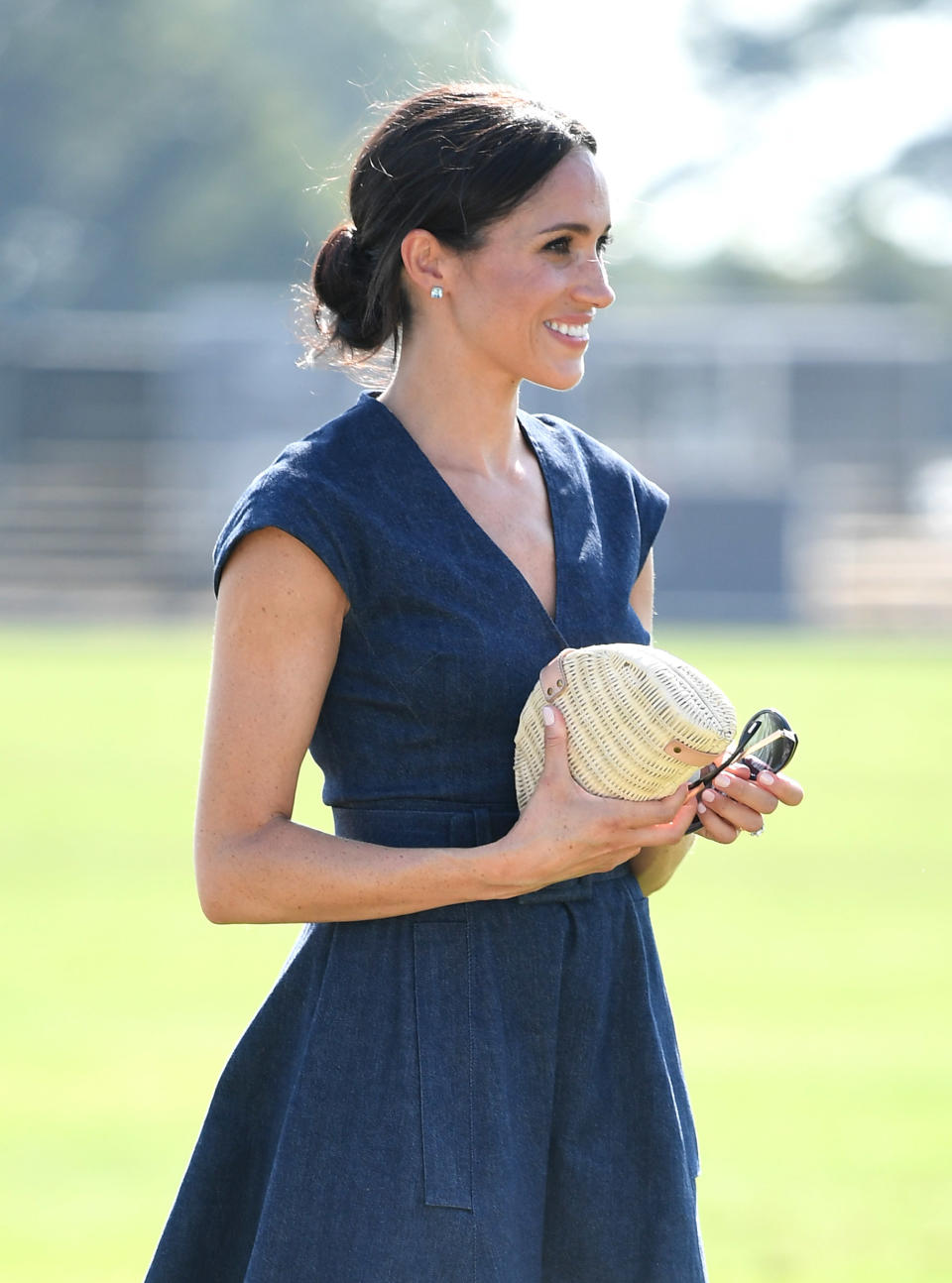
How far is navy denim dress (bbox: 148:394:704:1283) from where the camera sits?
1.85 metres

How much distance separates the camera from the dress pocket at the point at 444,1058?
1.84 m

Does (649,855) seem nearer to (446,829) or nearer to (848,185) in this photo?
(446,829)

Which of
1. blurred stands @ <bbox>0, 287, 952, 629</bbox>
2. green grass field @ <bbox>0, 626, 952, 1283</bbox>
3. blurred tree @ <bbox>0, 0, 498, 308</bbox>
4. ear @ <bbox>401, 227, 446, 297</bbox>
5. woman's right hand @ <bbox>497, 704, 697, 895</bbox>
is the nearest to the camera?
woman's right hand @ <bbox>497, 704, 697, 895</bbox>

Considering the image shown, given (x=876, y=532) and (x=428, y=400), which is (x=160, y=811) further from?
(x=876, y=532)

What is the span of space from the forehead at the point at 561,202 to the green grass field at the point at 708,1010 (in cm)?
233

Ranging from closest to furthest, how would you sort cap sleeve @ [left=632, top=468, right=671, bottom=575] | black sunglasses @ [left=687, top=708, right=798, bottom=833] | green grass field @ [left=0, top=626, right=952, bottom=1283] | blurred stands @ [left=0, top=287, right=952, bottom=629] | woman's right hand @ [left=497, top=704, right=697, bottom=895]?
woman's right hand @ [left=497, top=704, right=697, bottom=895] < black sunglasses @ [left=687, top=708, right=798, bottom=833] < cap sleeve @ [left=632, top=468, right=671, bottom=575] < green grass field @ [left=0, top=626, right=952, bottom=1283] < blurred stands @ [left=0, top=287, right=952, bottom=629]

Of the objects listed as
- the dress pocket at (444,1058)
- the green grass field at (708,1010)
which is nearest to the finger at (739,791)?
the dress pocket at (444,1058)

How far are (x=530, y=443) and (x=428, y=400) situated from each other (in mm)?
140

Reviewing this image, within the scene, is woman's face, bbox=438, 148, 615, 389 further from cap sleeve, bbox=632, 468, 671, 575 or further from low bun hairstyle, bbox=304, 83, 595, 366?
cap sleeve, bbox=632, 468, 671, 575

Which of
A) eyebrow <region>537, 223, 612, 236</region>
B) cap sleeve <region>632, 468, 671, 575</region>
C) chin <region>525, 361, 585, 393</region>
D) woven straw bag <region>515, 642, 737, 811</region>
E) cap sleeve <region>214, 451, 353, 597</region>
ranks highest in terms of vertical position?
eyebrow <region>537, 223, 612, 236</region>

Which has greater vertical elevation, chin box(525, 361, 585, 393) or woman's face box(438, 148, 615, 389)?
woman's face box(438, 148, 615, 389)

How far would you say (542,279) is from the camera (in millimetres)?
1992

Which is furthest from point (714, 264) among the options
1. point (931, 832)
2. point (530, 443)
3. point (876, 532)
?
point (530, 443)

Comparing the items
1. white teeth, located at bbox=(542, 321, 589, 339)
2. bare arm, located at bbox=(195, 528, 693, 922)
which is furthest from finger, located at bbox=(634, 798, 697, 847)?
white teeth, located at bbox=(542, 321, 589, 339)
